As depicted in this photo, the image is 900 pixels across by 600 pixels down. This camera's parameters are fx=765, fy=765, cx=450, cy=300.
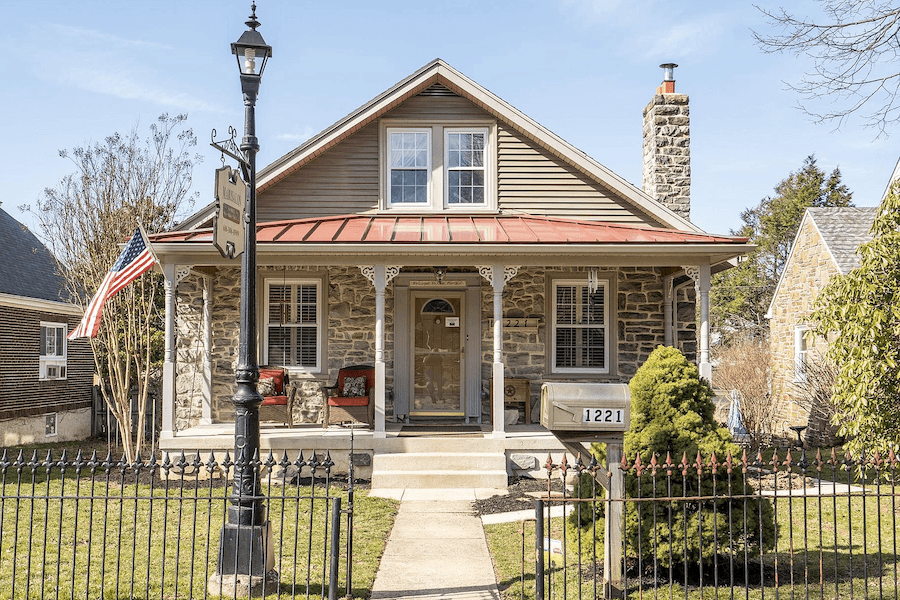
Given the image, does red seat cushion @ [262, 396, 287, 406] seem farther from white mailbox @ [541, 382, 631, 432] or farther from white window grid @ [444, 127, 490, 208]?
white mailbox @ [541, 382, 631, 432]

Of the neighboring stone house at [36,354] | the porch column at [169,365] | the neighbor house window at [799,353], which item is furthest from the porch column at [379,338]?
the neighbor house window at [799,353]

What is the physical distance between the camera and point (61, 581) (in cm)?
623

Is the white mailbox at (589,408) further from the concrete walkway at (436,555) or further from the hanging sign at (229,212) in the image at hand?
the hanging sign at (229,212)

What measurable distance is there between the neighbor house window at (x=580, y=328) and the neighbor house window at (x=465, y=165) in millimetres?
2137

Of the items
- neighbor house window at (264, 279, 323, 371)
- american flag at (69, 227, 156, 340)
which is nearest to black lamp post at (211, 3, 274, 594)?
american flag at (69, 227, 156, 340)

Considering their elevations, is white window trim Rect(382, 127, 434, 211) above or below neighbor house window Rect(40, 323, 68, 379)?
above

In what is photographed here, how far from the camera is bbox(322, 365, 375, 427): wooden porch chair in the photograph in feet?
37.7

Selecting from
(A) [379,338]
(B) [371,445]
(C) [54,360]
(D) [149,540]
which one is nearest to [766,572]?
(D) [149,540]

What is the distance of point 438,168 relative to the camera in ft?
43.0

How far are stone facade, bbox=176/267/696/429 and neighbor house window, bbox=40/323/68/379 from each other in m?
6.57

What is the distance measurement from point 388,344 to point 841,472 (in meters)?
7.27

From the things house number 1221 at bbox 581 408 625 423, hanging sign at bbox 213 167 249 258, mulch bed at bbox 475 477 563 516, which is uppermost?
hanging sign at bbox 213 167 249 258

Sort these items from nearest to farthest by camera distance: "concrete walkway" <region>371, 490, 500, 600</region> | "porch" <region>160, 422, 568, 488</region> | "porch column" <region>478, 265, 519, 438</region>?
"concrete walkway" <region>371, 490, 500, 600</region>, "porch" <region>160, 422, 568, 488</region>, "porch column" <region>478, 265, 519, 438</region>

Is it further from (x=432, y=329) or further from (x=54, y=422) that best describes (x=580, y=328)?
(x=54, y=422)
